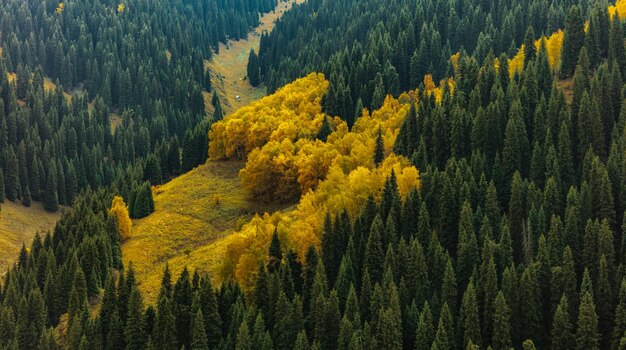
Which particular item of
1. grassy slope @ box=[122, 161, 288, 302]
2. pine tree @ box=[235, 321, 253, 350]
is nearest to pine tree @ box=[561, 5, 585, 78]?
grassy slope @ box=[122, 161, 288, 302]

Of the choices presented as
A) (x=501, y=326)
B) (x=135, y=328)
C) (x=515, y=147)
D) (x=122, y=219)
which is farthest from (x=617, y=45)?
(x=135, y=328)

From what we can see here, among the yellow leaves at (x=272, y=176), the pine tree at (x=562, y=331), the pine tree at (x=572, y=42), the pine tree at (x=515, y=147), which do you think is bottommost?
the yellow leaves at (x=272, y=176)

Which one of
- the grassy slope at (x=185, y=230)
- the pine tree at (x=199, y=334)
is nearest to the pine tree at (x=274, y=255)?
the grassy slope at (x=185, y=230)

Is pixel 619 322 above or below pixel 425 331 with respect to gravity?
above

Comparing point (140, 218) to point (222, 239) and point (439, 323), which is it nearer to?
point (222, 239)

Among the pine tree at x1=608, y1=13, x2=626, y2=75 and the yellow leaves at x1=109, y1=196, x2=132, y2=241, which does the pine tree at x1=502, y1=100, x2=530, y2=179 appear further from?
the yellow leaves at x1=109, y1=196, x2=132, y2=241

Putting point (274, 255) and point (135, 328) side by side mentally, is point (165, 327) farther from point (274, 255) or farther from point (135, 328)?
point (274, 255)

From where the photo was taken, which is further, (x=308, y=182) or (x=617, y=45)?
(x=308, y=182)

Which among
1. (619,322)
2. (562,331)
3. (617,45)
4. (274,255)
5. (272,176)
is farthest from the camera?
(272,176)

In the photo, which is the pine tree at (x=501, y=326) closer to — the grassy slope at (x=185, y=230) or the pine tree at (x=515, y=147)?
the pine tree at (x=515, y=147)
